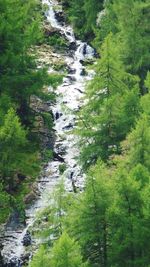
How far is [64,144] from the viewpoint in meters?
38.6

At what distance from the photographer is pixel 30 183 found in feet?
111

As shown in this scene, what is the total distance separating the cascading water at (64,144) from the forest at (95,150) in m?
0.62

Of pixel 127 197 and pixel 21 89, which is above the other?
pixel 21 89

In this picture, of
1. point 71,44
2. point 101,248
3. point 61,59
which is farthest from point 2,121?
point 71,44

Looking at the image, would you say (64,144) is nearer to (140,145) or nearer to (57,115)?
(57,115)

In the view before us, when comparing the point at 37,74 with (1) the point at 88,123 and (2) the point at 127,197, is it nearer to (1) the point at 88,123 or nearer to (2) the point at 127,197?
(1) the point at 88,123

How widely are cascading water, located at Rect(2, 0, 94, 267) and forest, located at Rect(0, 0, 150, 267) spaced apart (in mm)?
621

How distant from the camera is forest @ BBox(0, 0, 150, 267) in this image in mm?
20609

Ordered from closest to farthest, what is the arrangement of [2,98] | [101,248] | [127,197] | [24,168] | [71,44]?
[127,197], [101,248], [24,168], [2,98], [71,44]

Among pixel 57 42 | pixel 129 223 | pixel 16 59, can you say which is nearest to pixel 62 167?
pixel 16 59

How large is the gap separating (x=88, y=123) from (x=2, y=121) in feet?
16.9

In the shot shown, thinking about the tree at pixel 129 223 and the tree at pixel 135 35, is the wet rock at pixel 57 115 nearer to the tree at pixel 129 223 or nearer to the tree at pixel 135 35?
the tree at pixel 135 35

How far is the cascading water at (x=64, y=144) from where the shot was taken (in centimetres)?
2867

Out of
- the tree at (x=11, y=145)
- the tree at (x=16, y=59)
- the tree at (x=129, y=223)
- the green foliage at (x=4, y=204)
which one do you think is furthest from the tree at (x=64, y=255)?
the tree at (x=16, y=59)
